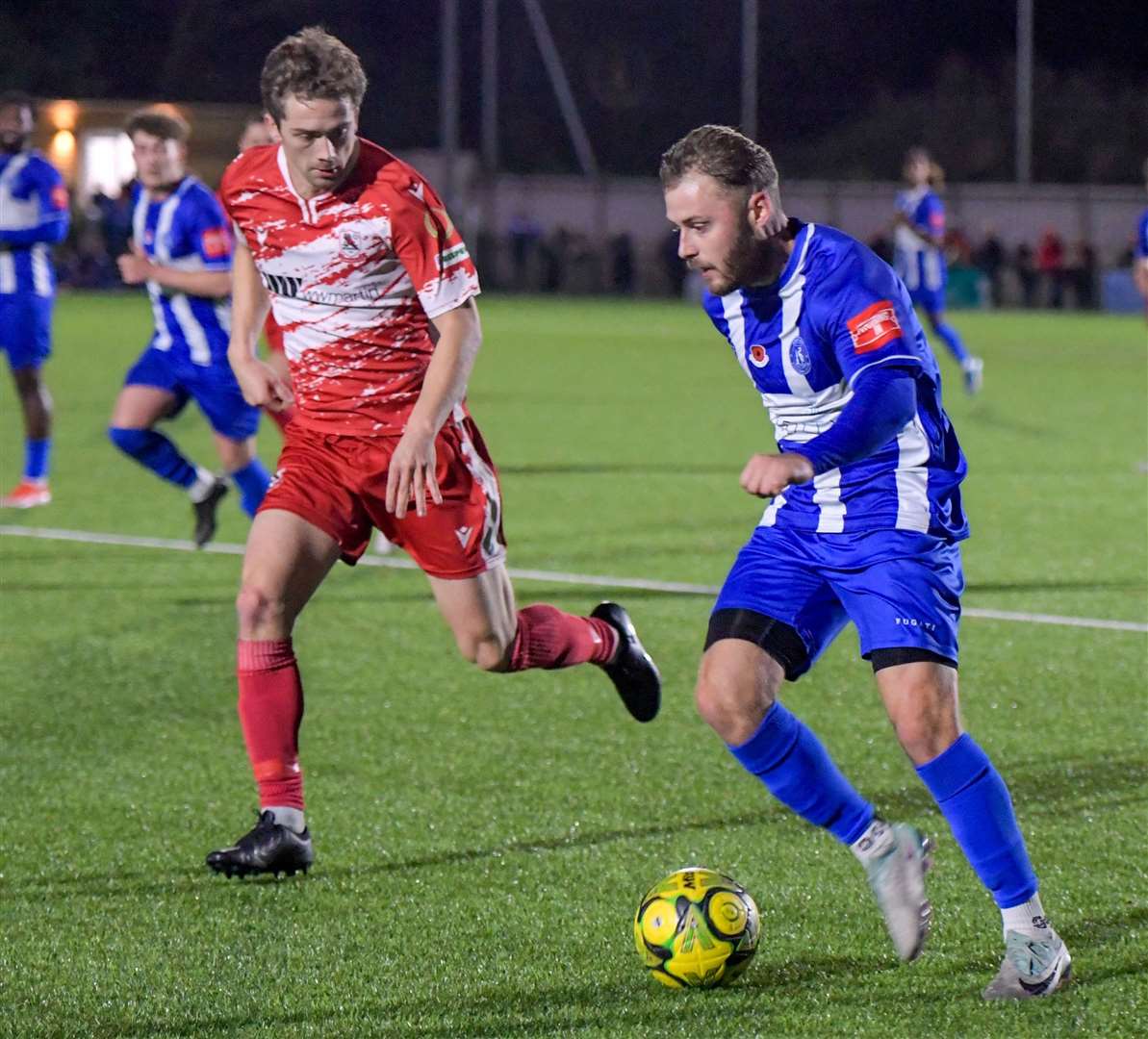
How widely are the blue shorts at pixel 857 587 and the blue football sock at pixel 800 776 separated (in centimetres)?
14

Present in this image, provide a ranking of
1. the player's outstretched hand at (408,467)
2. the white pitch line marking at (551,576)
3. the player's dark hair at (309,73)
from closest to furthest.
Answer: the player's dark hair at (309,73) < the player's outstretched hand at (408,467) < the white pitch line marking at (551,576)

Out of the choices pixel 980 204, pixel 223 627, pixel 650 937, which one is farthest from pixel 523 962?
pixel 980 204

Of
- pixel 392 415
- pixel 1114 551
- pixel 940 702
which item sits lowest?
pixel 1114 551

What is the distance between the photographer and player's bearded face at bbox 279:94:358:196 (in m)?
4.34

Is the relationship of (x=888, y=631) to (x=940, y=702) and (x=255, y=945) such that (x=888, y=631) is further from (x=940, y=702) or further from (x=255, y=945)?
(x=255, y=945)

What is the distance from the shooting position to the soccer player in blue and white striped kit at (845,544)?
364 cm

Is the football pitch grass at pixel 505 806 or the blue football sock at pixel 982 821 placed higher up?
the blue football sock at pixel 982 821

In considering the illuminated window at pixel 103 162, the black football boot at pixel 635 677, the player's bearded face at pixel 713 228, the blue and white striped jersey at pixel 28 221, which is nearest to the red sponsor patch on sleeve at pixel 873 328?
the player's bearded face at pixel 713 228

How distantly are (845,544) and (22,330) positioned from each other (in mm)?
8138

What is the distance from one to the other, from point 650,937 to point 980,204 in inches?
1588

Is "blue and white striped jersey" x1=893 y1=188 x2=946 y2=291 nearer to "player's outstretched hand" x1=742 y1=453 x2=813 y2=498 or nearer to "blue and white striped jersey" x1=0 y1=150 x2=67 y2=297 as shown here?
"blue and white striped jersey" x1=0 y1=150 x2=67 y2=297

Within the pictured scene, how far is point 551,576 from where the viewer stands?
Answer: 8.55 meters

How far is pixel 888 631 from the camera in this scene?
3711 millimetres

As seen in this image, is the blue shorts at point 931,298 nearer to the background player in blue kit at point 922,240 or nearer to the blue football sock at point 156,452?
the background player in blue kit at point 922,240
